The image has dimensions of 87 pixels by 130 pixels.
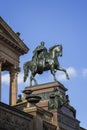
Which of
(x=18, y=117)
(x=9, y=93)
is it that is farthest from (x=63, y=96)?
(x=9, y=93)

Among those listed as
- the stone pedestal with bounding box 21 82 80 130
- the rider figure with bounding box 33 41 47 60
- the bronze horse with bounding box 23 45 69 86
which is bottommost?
the stone pedestal with bounding box 21 82 80 130

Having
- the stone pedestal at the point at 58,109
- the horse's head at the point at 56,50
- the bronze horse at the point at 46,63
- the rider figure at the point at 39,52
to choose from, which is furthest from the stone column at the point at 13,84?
the stone pedestal at the point at 58,109

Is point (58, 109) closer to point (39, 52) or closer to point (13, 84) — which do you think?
point (39, 52)

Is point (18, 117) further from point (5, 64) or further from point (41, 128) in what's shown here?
point (5, 64)

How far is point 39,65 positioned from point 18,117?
36.7 feet

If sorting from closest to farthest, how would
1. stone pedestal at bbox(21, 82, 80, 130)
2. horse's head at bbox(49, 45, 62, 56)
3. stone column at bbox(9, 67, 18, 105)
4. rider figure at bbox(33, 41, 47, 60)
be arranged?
stone pedestal at bbox(21, 82, 80, 130)
rider figure at bbox(33, 41, 47, 60)
horse's head at bbox(49, 45, 62, 56)
stone column at bbox(9, 67, 18, 105)

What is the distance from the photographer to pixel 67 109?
3366cm

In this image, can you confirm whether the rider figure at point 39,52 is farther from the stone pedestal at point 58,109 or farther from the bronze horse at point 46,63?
the stone pedestal at point 58,109

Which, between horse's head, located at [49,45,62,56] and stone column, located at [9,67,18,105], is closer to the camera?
horse's head, located at [49,45,62,56]

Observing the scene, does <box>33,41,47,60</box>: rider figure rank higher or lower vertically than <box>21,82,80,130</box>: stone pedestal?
higher

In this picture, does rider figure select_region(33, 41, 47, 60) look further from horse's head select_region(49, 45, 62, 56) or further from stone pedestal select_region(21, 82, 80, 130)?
stone pedestal select_region(21, 82, 80, 130)

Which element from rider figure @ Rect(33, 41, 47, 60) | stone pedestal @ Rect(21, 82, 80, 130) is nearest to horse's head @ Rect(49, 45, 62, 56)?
rider figure @ Rect(33, 41, 47, 60)

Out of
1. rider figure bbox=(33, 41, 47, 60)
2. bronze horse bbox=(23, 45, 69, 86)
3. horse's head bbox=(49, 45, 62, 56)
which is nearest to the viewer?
bronze horse bbox=(23, 45, 69, 86)

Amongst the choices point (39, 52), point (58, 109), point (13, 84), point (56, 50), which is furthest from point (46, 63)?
point (13, 84)
